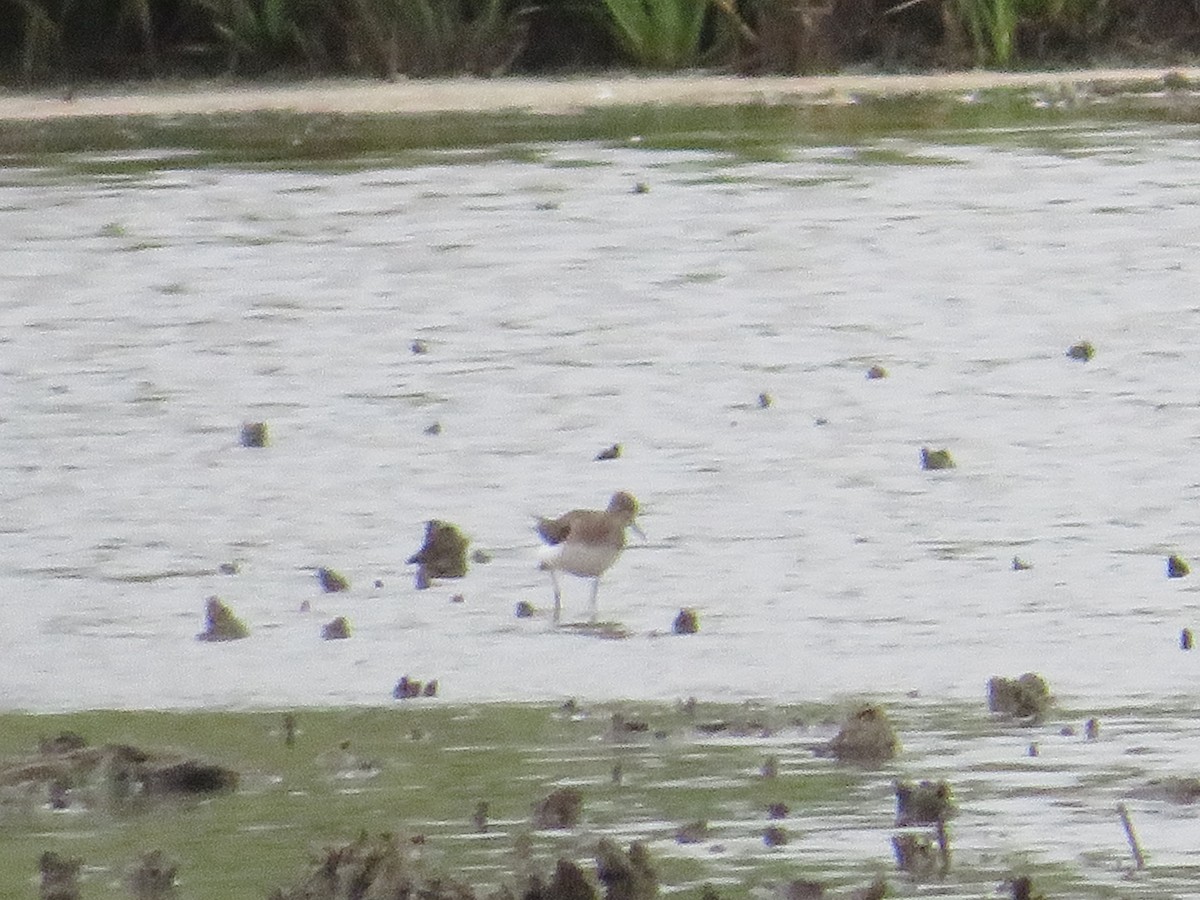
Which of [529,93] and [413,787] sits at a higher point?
[529,93]

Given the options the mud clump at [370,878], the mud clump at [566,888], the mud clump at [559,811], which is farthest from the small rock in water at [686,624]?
the mud clump at [566,888]

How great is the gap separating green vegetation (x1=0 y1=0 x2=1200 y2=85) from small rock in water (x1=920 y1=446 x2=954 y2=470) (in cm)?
1124

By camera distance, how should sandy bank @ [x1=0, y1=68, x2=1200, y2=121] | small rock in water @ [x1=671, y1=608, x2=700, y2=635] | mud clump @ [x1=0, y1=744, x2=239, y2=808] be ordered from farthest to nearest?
1. sandy bank @ [x1=0, y1=68, x2=1200, y2=121]
2. small rock in water @ [x1=671, y1=608, x2=700, y2=635]
3. mud clump @ [x1=0, y1=744, x2=239, y2=808]

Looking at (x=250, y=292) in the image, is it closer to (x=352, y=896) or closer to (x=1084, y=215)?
(x=1084, y=215)

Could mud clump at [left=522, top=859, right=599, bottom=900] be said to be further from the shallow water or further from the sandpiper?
the sandpiper

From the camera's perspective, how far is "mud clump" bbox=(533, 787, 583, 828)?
17.0ft

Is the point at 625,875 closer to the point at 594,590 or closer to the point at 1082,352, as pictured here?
the point at 594,590

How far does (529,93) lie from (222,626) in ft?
41.9

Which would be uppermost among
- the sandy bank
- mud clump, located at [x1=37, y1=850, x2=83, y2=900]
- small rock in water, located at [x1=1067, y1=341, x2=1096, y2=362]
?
the sandy bank

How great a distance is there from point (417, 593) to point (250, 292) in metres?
5.19

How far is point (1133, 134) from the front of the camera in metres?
16.2

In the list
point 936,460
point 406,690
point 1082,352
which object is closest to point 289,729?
point 406,690

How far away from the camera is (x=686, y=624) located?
6.73 m

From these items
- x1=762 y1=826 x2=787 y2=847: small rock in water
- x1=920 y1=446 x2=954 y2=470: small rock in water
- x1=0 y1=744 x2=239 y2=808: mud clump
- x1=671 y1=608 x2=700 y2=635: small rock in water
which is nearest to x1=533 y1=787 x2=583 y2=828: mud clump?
x1=762 y1=826 x2=787 y2=847: small rock in water
